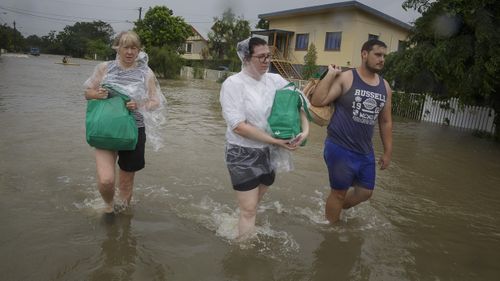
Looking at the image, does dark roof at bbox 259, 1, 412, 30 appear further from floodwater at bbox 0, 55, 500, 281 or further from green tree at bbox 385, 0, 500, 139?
floodwater at bbox 0, 55, 500, 281

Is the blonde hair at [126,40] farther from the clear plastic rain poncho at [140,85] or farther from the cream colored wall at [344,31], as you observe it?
the cream colored wall at [344,31]

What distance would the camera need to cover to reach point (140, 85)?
13.7 ft

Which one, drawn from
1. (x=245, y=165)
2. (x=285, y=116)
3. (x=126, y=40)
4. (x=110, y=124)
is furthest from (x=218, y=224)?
(x=126, y=40)

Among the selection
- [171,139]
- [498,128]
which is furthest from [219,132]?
[498,128]

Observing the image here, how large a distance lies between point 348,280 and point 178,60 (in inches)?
1359

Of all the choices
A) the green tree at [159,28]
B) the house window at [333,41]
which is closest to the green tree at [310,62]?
the house window at [333,41]

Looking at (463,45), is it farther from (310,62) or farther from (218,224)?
(310,62)

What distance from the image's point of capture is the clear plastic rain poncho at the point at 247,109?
3.44 meters

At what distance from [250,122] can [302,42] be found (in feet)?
98.9

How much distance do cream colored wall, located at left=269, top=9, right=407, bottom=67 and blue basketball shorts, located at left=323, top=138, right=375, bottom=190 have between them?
2527 centimetres

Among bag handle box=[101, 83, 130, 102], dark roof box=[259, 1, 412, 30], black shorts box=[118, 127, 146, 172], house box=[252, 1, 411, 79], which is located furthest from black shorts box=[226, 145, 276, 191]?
house box=[252, 1, 411, 79]

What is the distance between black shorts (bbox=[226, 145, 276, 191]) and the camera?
3588mm

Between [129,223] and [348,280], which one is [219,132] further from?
[348,280]

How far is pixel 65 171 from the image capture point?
6113 mm
